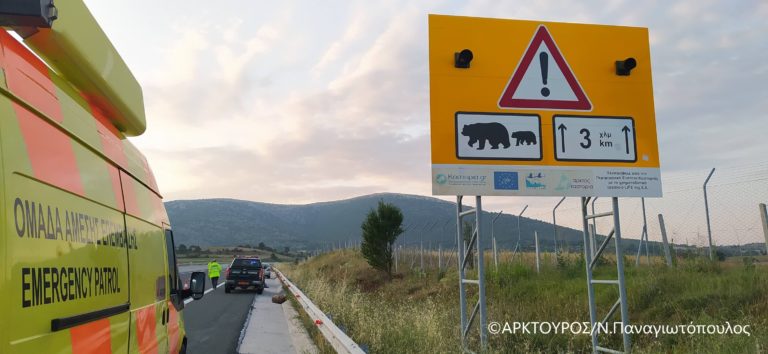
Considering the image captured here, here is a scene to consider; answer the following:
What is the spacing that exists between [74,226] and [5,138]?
71cm

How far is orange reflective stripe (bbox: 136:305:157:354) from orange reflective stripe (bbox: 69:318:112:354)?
742 millimetres

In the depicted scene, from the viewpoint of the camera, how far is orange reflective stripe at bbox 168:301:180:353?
549 centimetres

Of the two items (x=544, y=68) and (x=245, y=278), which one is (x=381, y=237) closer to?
(x=245, y=278)

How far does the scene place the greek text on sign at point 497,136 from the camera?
837cm

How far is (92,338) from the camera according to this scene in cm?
304

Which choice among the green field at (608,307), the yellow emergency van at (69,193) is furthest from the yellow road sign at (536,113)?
the yellow emergency van at (69,193)

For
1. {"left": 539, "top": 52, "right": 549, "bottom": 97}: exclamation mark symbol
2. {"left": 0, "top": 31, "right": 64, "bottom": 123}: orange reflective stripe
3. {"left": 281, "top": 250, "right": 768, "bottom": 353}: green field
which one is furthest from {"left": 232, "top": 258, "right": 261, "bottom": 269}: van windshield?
{"left": 0, "top": 31, "right": 64, "bottom": 123}: orange reflective stripe

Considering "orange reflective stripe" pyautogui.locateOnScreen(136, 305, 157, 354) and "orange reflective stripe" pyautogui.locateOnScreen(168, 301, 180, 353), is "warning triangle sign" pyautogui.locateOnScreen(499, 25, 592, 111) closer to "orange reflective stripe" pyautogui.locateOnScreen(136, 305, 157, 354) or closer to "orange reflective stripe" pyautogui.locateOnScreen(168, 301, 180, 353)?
"orange reflective stripe" pyautogui.locateOnScreen(168, 301, 180, 353)

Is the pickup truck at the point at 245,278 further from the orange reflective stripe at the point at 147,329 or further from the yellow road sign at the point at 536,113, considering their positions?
the orange reflective stripe at the point at 147,329

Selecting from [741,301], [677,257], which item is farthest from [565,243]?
[741,301]

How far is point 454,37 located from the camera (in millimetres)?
8680

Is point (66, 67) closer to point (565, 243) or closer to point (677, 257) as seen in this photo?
point (677, 257)

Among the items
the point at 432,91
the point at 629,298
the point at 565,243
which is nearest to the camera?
the point at 432,91

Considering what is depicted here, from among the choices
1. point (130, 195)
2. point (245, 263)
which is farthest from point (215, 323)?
point (245, 263)
